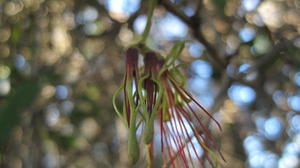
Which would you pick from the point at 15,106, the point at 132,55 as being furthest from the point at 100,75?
the point at 132,55

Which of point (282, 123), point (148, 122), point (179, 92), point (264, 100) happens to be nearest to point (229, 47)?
point (264, 100)

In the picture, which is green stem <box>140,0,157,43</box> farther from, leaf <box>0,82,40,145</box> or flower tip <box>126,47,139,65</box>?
leaf <box>0,82,40,145</box>

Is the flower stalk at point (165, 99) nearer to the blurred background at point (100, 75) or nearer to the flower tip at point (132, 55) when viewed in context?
the flower tip at point (132, 55)

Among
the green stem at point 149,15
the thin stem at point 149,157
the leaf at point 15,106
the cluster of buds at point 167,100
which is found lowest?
the leaf at point 15,106

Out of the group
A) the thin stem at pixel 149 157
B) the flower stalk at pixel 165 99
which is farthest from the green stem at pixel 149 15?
the thin stem at pixel 149 157

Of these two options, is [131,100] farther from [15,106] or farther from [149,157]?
[15,106]

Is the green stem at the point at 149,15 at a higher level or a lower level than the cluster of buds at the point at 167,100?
higher

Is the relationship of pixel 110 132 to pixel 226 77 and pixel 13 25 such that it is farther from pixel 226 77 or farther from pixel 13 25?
pixel 226 77

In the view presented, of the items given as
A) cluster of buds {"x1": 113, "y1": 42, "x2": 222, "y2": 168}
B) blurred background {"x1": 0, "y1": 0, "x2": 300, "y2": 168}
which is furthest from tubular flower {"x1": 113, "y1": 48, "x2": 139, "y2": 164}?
blurred background {"x1": 0, "y1": 0, "x2": 300, "y2": 168}
